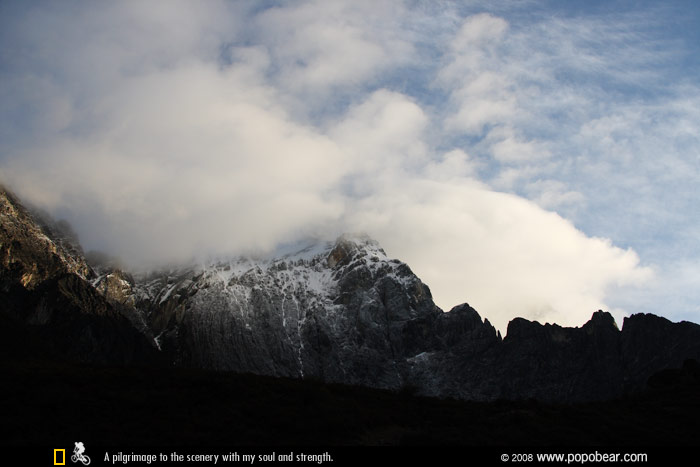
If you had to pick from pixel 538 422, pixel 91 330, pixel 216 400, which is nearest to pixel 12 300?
pixel 91 330

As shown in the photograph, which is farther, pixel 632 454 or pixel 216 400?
pixel 216 400

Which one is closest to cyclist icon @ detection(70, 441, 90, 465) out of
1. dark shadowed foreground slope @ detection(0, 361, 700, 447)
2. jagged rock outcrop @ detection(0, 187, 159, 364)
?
dark shadowed foreground slope @ detection(0, 361, 700, 447)

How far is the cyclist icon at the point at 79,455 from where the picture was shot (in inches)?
1173

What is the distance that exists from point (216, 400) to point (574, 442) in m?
22.0

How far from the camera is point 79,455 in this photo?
98.9 feet

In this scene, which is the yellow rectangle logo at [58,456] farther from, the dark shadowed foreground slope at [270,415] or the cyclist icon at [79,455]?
the dark shadowed foreground slope at [270,415]

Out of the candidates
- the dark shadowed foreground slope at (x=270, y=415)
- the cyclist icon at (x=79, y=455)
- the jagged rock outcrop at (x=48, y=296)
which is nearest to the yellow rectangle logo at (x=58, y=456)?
the cyclist icon at (x=79, y=455)

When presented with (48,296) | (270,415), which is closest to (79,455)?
(270,415)

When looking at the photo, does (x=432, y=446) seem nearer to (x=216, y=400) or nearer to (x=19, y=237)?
(x=216, y=400)

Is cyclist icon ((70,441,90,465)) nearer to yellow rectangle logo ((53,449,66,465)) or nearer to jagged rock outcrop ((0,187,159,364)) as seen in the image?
yellow rectangle logo ((53,449,66,465))

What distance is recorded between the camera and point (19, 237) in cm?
18350

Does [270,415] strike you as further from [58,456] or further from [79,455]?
[58,456]

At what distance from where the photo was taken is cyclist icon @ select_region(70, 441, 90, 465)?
29786 mm

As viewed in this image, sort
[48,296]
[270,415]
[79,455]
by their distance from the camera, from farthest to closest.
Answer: [48,296] < [270,415] < [79,455]
